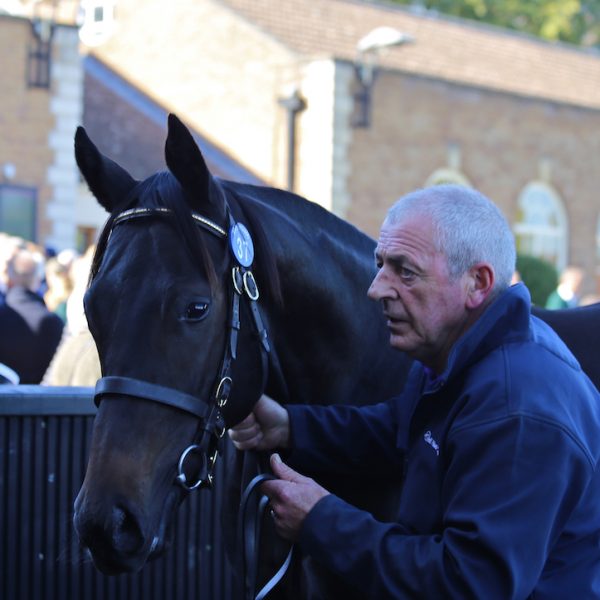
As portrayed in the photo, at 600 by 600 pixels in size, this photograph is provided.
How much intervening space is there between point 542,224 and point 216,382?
23364mm

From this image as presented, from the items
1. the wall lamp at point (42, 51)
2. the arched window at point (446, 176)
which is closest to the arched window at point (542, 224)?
the arched window at point (446, 176)

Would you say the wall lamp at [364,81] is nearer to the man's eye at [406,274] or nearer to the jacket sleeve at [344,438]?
the jacket sleeve at [344,438]

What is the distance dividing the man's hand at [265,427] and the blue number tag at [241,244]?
1.32ft

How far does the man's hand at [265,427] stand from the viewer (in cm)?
259

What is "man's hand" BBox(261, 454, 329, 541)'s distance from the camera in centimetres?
208

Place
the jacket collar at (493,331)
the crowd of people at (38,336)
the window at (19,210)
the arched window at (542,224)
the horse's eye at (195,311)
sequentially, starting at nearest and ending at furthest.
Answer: the jacket collar at (493,331) < the horse's eye at (195,311) < the crowd of people at (38,336) < the window at (19,210) < the arched window at (542,224)

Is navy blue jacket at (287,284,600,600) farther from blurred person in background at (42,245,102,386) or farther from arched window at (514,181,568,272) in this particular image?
arched window at (514,181,568,272)

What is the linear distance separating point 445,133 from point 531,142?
2742 millimetres

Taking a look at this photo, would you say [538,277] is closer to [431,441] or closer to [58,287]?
[58,287]

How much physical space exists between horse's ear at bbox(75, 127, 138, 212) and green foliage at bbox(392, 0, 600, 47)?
32251 mm

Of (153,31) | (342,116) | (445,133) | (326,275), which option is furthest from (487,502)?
(153,31)

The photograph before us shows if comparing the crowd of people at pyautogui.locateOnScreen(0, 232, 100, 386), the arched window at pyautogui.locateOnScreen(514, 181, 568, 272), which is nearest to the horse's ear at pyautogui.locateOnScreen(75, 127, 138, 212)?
the crowd of people at pyautogui.locateOnScreen(0, 232, 100, 386)

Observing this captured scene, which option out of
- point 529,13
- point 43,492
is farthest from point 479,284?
point 529,13

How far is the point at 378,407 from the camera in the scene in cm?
261
